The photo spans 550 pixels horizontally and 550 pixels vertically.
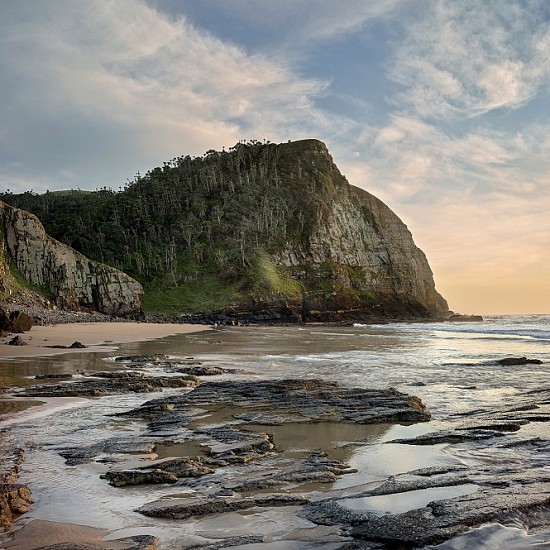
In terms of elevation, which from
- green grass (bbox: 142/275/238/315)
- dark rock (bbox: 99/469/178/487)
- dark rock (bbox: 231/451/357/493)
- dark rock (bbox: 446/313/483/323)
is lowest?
dark rock (bbox: 446/313/483/323)

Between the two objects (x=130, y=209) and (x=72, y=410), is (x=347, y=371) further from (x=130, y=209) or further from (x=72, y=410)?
(x=130, y=209)

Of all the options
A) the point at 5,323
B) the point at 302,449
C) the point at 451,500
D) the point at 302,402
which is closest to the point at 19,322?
the point at 5,323

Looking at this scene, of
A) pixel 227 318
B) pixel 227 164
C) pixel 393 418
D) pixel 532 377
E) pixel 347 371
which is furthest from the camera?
pixel 227 164

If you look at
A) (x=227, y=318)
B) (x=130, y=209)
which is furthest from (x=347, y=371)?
(x=130, y=209)

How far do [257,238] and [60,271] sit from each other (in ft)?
160

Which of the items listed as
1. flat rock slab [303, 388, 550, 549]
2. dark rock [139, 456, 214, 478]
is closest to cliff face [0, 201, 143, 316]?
dark rock [139, 456, 214, 478]

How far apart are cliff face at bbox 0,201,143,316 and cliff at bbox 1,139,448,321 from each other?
17112 millimetres

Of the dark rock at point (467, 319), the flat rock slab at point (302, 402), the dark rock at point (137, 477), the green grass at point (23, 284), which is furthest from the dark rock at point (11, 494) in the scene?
the dark rock at point (467, 319)

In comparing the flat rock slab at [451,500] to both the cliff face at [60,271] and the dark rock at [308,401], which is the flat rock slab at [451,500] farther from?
the cliff face at [60,271]

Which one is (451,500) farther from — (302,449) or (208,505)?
(302,449)

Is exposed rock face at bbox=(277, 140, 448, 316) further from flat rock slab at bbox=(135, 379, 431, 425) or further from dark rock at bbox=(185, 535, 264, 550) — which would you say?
dark rock at bbox=(185, 535, 264, 550)

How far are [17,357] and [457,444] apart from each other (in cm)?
1697

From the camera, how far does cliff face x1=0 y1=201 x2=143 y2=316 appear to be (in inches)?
2267

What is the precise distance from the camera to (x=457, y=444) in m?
8.25
